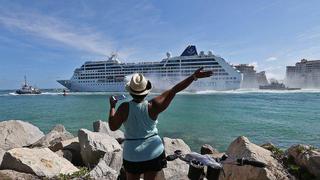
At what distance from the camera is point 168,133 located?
18234mm

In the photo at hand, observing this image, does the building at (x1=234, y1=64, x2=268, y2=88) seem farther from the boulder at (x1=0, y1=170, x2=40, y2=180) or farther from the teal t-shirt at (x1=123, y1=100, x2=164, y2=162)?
the teal t-shirt at (x1=123, y1=100, x2=164, y2=162)

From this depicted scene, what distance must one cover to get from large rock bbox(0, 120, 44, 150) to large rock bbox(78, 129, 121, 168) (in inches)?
106

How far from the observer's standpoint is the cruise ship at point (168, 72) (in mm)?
85925

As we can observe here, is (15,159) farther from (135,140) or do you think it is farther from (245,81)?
(245,81)

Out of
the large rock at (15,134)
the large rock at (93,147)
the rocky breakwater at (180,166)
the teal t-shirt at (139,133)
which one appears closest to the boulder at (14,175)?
the rocky breakwater at (180,166)

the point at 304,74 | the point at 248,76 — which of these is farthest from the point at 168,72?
the point at 304,74

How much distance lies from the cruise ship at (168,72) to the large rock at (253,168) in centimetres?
7791

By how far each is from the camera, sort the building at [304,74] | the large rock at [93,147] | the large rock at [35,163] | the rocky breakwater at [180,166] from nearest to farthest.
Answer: the rocky breakwater at [180,166]
the large rock at [35,163]
the large rock at [93,147]
the building at [304,74]

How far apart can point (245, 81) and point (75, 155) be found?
346 ft

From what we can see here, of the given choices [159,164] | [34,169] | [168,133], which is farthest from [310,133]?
[159,164]

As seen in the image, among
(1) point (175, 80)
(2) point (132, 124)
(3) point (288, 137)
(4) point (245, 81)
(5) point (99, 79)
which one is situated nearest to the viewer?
(2) point (132, 124)

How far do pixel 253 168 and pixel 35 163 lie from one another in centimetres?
370

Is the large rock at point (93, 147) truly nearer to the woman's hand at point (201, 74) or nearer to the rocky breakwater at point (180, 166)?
the rocky breakwater at point (180, 166)

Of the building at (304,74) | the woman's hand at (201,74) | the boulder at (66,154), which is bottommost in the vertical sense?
the boulder at (66,154)
